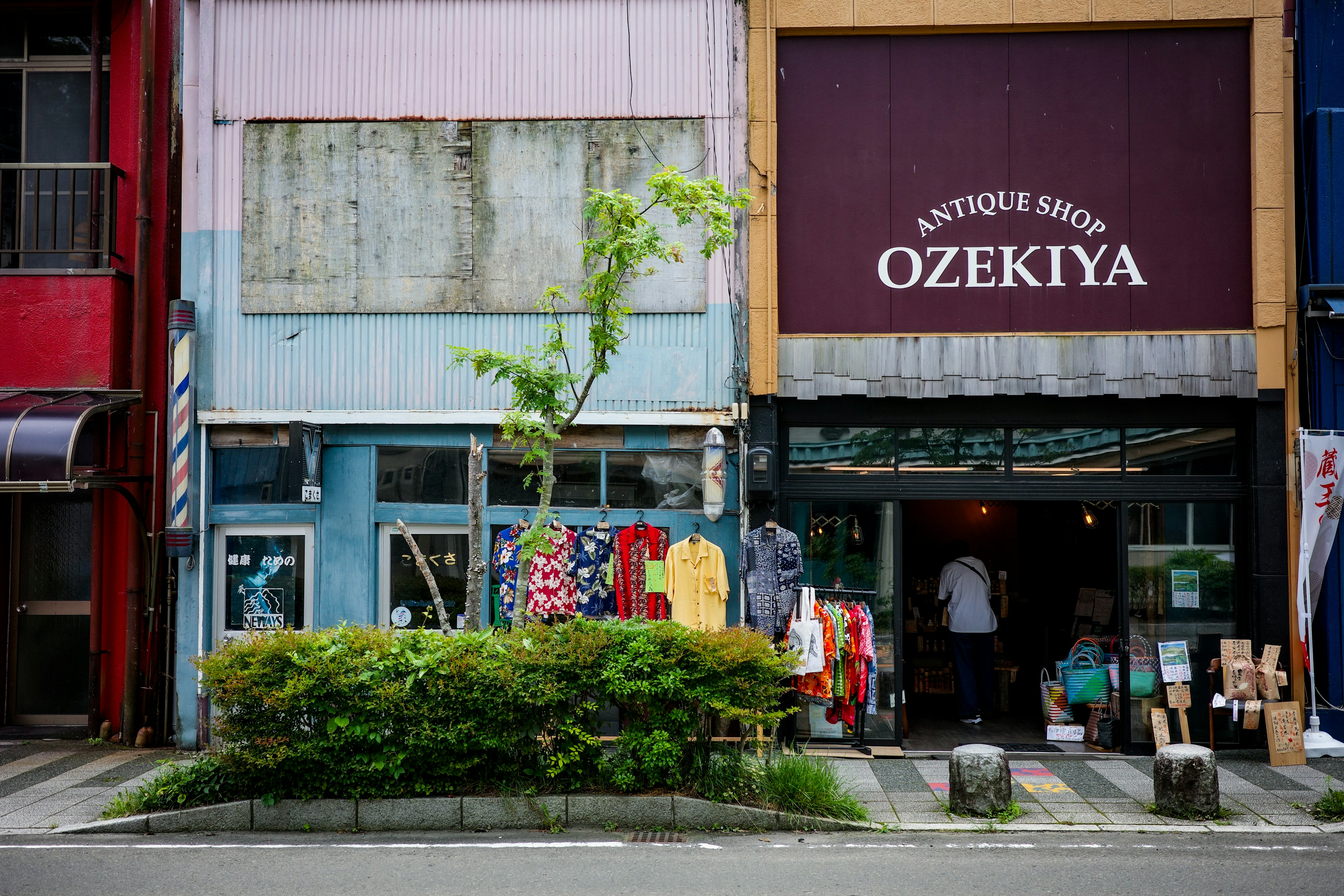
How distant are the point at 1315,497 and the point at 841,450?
182 inches

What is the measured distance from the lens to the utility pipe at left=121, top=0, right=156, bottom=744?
1078cm

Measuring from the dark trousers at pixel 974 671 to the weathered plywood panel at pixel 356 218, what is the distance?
6770mm

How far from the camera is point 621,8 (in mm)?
10930

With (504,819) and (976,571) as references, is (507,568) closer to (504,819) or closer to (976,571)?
(504,819)

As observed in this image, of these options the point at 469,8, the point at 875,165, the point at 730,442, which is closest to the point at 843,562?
the point at 730,442

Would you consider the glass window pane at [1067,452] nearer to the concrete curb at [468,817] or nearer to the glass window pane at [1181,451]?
the glass window pane at [1181,451]

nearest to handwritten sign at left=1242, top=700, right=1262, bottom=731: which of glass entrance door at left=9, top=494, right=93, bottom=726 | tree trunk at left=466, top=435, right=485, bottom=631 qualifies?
tree trunk at left=466, top=435, right=485, bottom=631

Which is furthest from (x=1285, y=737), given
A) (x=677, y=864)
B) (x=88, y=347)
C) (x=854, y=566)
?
(x=88, y=347)

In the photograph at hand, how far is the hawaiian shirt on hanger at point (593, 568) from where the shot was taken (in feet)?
34.3

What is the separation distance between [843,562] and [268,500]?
6.11 metres

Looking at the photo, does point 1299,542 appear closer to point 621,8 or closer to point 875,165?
point 875,165

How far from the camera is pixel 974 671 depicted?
476 inches

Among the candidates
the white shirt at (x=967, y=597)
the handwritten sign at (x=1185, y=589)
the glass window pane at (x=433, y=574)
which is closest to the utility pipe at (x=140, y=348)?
the glass window pane at (x=433, y=574)

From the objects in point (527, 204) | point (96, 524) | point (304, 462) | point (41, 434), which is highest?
point (527, 204)
